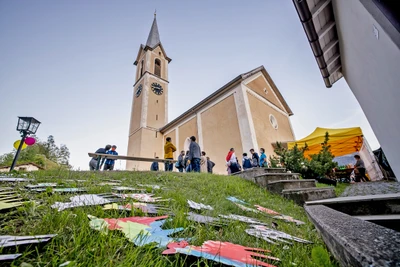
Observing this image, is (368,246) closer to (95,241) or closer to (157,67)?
(95,241)

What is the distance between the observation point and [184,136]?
15227mm

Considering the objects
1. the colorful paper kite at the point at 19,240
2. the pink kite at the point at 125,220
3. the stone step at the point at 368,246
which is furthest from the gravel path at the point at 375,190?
the colorful paper kite at the point at 19,240

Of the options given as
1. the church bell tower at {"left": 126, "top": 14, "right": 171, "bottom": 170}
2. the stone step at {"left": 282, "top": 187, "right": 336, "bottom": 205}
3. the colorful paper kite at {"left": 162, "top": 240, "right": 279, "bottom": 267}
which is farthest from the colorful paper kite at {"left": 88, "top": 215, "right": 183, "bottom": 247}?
the church bell tower at {"left": 126, "top": 14, "right": 171, "bottom": 170}

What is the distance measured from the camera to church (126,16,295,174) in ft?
36.7

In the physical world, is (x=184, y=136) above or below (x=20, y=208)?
above

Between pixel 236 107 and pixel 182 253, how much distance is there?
36.5 feet

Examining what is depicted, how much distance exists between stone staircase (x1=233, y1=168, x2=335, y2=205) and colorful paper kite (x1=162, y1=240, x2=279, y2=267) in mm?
2807

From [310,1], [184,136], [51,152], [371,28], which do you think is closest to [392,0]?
[371,28]

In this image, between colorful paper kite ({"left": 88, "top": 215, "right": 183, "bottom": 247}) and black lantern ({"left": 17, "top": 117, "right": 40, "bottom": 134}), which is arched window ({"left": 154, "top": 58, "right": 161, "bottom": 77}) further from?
colorful paper kite ({"left": 88, "top": 215, "right": 183, "bottom": 247})

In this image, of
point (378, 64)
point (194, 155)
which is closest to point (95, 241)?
point (378, 64)

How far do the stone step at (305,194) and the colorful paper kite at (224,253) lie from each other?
9.06 feet

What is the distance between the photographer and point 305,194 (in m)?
3.30

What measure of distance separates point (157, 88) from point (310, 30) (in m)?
18.4

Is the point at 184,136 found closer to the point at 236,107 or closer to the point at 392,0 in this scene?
the point at 236,107
